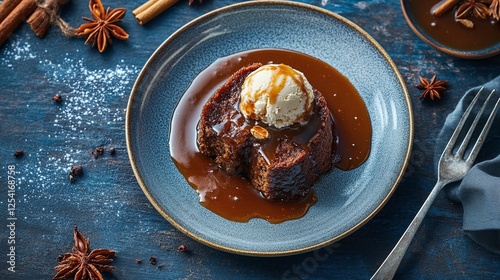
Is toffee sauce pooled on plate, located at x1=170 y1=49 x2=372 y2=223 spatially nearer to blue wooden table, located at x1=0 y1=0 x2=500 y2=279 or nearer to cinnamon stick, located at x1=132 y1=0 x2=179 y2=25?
blue wooden table, located at x1=0 y1=0 x2=500 y2=279

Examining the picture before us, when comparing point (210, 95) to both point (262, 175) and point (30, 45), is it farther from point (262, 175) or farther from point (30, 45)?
point (30, 45)

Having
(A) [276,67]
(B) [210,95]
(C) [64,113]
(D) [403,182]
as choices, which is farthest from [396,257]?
(C) [64,113]

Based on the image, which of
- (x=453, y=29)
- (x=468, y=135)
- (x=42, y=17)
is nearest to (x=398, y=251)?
(x=468, y=135)

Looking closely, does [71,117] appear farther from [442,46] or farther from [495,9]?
[495,9]

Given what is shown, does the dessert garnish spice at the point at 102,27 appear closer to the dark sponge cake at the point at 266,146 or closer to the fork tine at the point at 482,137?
the dark sponge cake at the point at 266,146

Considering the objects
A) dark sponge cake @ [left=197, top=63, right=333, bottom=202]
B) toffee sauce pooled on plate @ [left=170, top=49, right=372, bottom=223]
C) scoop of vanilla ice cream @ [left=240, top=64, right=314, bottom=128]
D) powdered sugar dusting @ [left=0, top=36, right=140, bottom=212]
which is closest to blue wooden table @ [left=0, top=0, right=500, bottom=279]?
powdered sugar dusting @ [left=0, top=36, right=140, bottom=212]
